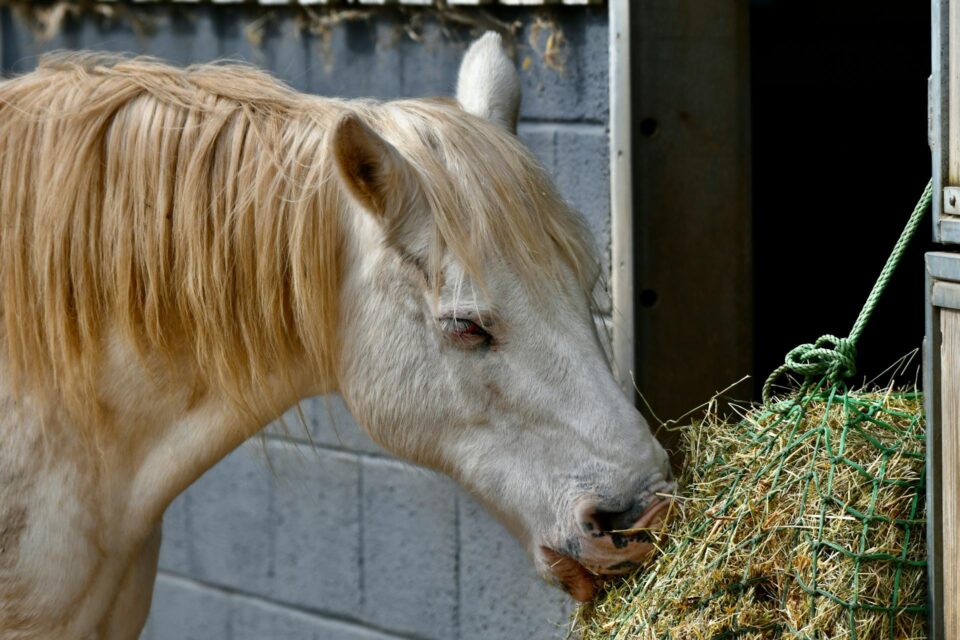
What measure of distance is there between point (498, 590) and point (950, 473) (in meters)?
1.78

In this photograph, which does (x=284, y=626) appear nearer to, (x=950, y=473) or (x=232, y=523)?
(x=232, y=523)

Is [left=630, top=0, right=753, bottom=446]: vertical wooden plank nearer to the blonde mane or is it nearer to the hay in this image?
the blonde mane

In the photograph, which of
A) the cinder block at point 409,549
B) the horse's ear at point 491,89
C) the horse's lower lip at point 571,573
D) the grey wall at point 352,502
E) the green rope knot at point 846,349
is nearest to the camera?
the green rope knot at point 846,349

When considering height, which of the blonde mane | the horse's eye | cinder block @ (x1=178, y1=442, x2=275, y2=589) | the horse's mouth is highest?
the blonde mane

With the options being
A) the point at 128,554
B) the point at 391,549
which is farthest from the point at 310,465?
the point at 128,554


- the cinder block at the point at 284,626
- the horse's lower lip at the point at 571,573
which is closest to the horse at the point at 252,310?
the horse's lower lip at the point at 571,573

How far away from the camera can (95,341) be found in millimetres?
1994

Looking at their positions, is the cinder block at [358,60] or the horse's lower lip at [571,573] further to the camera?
the cinder block at [358,60]

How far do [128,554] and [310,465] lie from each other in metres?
1.59

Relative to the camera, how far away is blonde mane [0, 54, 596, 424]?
6.39 feet

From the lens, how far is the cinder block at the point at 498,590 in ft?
10.2

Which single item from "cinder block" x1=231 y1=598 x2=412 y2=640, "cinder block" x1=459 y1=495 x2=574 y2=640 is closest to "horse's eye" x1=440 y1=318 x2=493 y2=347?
"cinder block" x1=459 y1=495 x2=574 y2=640

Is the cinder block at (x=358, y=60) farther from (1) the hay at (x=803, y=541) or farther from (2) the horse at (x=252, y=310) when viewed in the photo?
(1) the hay at (x=803, y=541)

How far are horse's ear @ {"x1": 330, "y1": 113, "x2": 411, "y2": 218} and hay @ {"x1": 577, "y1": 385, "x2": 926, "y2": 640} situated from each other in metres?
0.67
